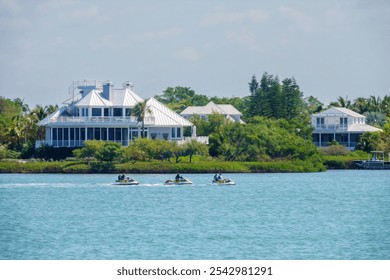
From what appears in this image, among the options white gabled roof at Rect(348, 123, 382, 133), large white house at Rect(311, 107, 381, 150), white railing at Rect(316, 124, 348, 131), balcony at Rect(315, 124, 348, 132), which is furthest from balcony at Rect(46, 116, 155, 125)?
white gabled roof at Rect(348, 123, 382, 133)

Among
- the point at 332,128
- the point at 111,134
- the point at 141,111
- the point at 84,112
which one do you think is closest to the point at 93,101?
the point at 84,112

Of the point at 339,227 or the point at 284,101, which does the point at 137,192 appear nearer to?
the point at 339,227

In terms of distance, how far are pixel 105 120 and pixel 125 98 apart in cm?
451

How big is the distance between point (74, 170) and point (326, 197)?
2809 cm

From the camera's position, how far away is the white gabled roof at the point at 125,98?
364 feet

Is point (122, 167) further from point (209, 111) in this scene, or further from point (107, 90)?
point (209, 111)

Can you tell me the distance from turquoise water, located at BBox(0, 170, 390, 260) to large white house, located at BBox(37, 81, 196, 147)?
13.4 m

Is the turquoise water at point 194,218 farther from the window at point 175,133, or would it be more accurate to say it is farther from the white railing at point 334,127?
the white railing at point 334,127

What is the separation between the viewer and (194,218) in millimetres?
61812

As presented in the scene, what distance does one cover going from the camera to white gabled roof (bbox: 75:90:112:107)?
359 feet

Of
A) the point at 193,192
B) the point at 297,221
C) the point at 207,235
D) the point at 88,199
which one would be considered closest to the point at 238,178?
the point at 193,192

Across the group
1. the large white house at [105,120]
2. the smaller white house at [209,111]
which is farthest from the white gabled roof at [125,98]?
the smaller white house at [209,111]

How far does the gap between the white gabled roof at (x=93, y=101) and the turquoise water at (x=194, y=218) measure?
53.3ft

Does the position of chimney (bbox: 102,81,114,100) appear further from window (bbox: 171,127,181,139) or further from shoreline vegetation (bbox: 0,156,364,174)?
shoreline vegetation (bbox: 0,156,364,174)
